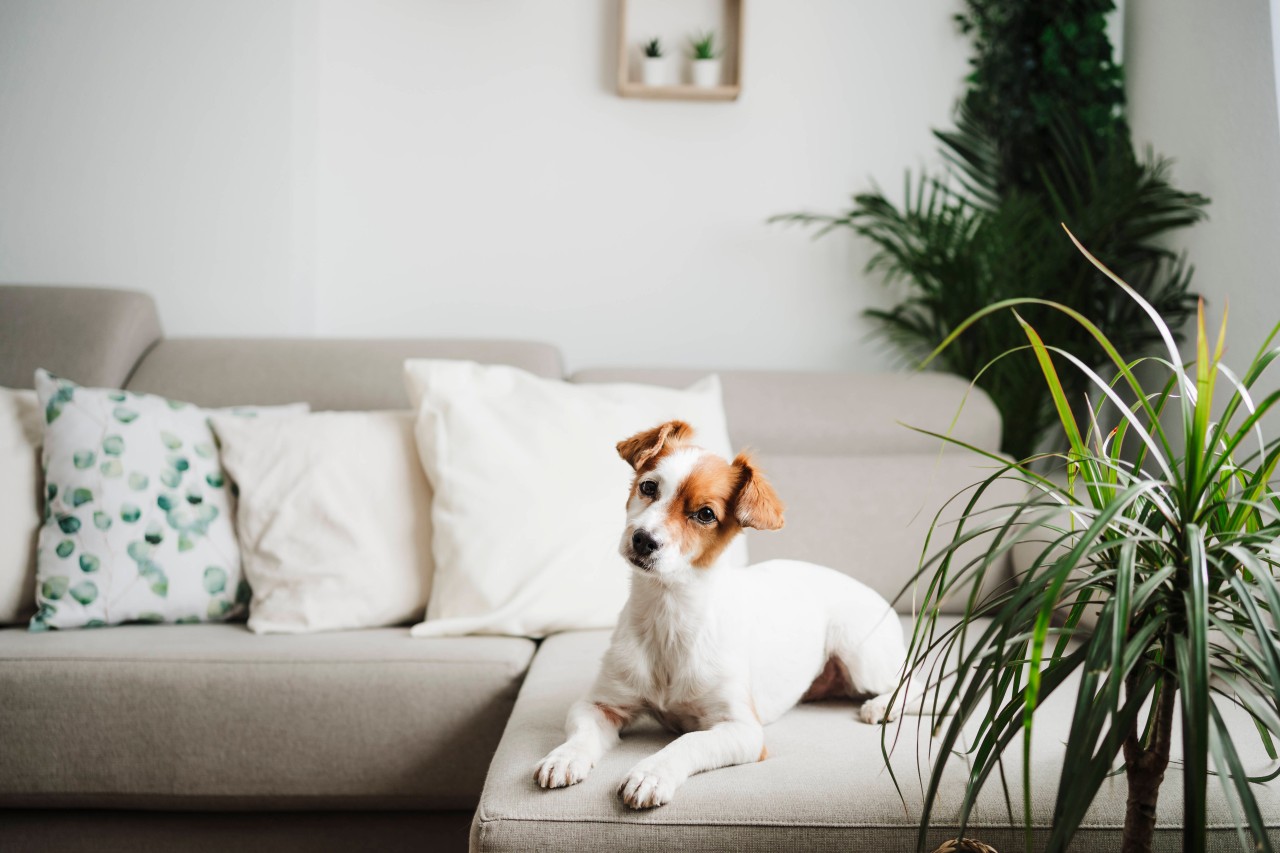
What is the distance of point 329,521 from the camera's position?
1.91m

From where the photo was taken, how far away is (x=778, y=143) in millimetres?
2812

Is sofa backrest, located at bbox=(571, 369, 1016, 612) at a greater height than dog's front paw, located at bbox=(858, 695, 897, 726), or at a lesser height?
greater

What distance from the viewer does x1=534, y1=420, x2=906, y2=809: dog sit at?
48.3 inches

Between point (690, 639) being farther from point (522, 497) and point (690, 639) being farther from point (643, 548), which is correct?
point (522, 497)

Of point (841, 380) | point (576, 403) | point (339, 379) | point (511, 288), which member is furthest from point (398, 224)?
point (841, 380)

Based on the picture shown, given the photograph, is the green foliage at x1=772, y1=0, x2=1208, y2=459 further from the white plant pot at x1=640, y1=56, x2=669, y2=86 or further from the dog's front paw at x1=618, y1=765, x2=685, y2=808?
the dog's front paw at x1=618, y1=765, x2=685, y2=808

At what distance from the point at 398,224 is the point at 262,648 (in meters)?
1.47

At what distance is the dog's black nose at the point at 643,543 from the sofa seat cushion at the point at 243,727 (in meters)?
0.54

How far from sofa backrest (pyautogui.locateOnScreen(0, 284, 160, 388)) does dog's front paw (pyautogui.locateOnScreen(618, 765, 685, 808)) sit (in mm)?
1687

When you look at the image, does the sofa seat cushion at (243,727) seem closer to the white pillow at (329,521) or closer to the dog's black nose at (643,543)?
the white pillow at (329,521)

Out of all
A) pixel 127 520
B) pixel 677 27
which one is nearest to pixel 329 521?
pixel 127 520

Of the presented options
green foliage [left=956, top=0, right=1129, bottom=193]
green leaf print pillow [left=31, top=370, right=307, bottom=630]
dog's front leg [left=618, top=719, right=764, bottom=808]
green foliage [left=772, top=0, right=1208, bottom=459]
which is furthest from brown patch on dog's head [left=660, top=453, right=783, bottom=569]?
green foliage [left=956, top=0, right=1129, bottom=193]

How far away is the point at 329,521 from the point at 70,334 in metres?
0.87

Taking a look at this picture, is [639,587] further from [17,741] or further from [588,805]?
[17,741]
